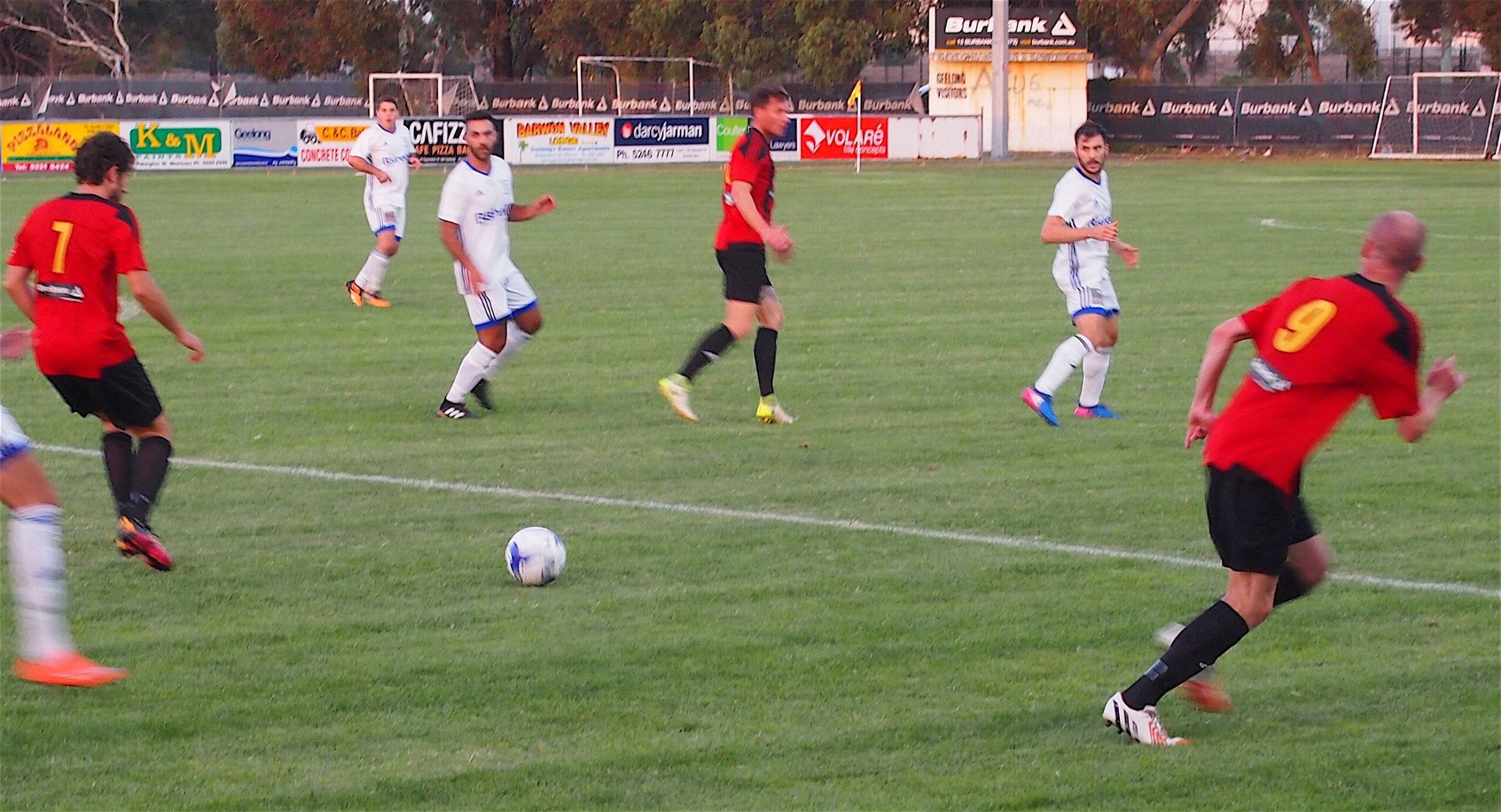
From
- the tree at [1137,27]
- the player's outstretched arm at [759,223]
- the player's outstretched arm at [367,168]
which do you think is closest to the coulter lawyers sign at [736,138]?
the tree at [1137,27]

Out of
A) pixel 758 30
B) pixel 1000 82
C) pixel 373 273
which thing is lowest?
pixel 373 273

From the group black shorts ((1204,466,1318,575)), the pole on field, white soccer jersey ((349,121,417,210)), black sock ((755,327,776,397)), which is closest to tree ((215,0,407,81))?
the pole on field

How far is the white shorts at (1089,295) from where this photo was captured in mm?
9836

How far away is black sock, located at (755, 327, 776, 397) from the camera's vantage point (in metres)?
9.87

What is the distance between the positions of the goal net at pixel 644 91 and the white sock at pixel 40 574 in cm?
4388

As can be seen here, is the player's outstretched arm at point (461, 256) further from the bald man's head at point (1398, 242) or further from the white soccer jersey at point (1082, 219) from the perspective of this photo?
the bald man's head at point (1398, 242)

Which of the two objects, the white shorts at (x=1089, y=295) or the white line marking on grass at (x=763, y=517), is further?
the white shorts at (x=1089, y=295)

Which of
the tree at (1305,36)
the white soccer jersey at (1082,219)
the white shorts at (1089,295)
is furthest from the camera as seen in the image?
the tree at (1305,36)

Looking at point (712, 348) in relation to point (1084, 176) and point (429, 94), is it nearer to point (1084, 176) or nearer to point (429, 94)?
point (1084, 176)

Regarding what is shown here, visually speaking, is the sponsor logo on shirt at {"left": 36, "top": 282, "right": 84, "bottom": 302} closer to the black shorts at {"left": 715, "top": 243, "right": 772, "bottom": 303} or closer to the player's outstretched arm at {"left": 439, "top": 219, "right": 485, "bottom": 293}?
the player's outstretched arm at {"left": 439, "top": 219, "right": 485, "bottom": 293}

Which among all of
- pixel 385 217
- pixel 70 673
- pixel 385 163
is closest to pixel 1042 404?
pixel 70 673

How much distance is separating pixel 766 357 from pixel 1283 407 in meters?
5.45

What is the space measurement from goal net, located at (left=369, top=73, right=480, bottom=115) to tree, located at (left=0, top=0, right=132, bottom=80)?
20935mm

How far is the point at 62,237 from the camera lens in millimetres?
6336
